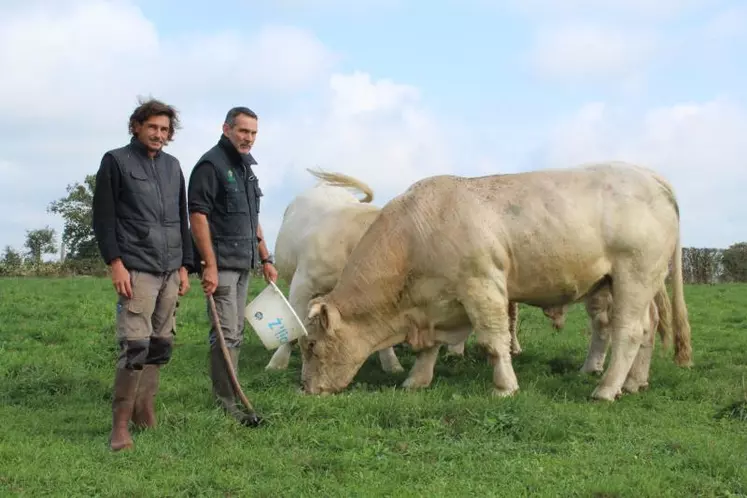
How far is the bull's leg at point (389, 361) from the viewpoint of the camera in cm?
983

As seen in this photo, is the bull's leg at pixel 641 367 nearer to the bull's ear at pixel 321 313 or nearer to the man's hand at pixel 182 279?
the bull's ear at pixel 321 313

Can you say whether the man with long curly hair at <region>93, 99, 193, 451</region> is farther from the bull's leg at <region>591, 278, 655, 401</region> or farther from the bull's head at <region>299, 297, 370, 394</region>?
the bull's leg at <region>591, 278, 655, 401</region>

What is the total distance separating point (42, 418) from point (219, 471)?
2.54m

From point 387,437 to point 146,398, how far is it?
6.06 feet

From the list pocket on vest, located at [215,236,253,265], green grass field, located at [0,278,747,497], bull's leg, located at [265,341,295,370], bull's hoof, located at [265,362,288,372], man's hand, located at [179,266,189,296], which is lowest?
green grass field, located at [0,278,747,497]

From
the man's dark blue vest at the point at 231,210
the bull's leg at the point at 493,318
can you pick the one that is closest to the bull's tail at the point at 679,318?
the bull's leg at the point at 493,318

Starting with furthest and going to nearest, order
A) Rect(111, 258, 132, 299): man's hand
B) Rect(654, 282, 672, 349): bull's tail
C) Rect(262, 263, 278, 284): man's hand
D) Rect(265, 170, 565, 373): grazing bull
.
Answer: Rect(265, 170, 565, 373): grazing bull → Rect(654, 282, 672, 349): bull's tail → Rect(262, 263, 278, 284): man's hand → Rect(111, 258, 132, 299): man's hand

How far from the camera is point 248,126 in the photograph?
23.2ft

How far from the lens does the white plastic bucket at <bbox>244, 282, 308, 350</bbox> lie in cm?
756

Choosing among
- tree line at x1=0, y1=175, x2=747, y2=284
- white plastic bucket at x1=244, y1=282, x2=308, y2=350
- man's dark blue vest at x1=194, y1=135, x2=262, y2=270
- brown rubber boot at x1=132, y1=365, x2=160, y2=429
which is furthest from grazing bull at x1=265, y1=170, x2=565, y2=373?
tree line at x1=0, y1=175, x2=747, y2=284

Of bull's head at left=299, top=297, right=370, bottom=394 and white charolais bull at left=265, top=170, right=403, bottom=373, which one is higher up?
white charolais bull at left=265, top=170, right=403, bottom=373

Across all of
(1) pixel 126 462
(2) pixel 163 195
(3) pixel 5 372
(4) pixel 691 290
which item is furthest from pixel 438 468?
(4) pixel 691 290

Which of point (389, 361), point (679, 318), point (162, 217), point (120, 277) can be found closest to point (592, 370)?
point (679, 318)

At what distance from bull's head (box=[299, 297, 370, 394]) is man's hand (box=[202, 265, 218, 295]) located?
1716 mm
